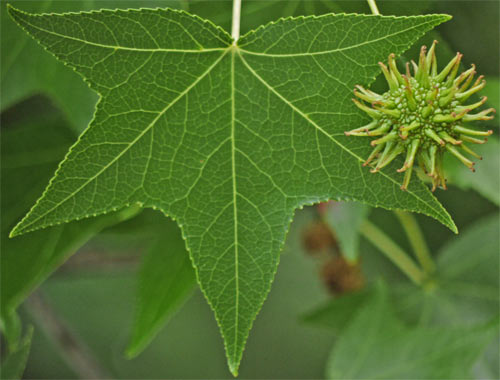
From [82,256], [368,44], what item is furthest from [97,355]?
[368,44]

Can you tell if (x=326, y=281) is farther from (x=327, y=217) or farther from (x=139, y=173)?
(x=139, y=173)

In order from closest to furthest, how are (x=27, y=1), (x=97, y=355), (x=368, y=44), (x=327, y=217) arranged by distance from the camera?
(x=368, y=44) → (x=27, y=1) → (x=327, y=217) → (x=97, y=355)

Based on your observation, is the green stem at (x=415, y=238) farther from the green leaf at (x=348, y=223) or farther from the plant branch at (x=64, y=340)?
the plant branch at (x=64, y=340)

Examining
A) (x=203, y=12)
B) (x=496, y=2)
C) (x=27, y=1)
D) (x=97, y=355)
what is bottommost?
(x=97, y=355)

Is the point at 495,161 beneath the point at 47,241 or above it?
beneath

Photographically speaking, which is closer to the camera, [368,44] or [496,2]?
[368,44]

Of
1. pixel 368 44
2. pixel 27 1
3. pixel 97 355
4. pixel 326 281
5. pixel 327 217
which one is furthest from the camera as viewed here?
pixel 97 355

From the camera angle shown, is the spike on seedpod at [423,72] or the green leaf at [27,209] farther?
the green leaf at [27,209]

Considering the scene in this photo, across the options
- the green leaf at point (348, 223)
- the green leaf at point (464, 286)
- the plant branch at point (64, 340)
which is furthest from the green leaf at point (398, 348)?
the plant branch at point (64, 340)
